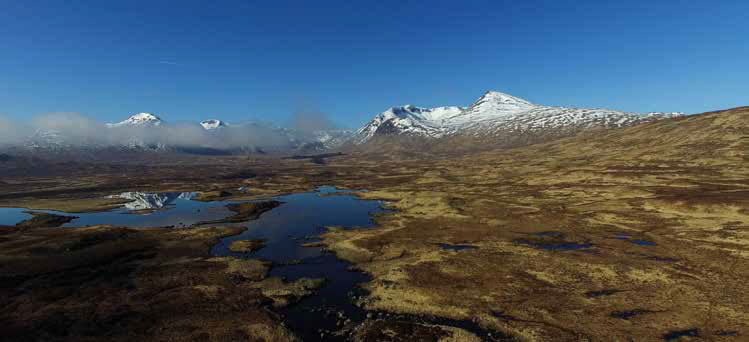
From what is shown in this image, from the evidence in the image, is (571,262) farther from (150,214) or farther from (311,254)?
(150,214)

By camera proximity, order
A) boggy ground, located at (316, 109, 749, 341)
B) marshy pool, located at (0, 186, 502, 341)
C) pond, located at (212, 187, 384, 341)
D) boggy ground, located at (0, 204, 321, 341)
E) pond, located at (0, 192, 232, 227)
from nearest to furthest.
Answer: boggy ground, located at (0, 204, 321, 341), boggy ground, located at (316, 109, 749, 341), marshy pool, located at (0, 186, 502, 341), pond, located at (212, 187, 384, 341), pond, located at (0, 192, 232, 227)

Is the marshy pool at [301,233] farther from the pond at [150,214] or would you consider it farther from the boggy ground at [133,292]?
the boggy ground at [133,292]

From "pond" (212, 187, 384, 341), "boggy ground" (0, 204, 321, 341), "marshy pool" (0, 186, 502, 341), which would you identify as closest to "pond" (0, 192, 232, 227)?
"marshy pool" (0, 186, 502, 341)

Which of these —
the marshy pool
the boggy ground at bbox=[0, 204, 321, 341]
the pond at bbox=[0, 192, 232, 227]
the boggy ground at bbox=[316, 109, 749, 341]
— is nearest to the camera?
the boggy ground at bbox=[0, 204, 321, 341]

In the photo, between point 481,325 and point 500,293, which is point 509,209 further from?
point 481,325

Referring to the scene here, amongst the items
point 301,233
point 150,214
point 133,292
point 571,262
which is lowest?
point 150,214

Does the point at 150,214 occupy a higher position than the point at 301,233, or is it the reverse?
the point at 301,233

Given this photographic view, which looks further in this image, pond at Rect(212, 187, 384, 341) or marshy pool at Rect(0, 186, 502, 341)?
pond at Rect(212, 187, 384, 341)

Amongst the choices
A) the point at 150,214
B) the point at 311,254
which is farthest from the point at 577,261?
the point at 150,214

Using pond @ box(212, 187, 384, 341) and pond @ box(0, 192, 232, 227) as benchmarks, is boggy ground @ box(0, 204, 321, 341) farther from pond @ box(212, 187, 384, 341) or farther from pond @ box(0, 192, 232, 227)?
pond @ box(0, 192, 232, 227)

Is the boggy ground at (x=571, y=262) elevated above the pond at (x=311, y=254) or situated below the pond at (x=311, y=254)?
above

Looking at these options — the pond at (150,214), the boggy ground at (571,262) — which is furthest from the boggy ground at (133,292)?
the pond at (150,214)

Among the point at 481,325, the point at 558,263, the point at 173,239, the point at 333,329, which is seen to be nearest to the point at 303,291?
the point at 333,329
